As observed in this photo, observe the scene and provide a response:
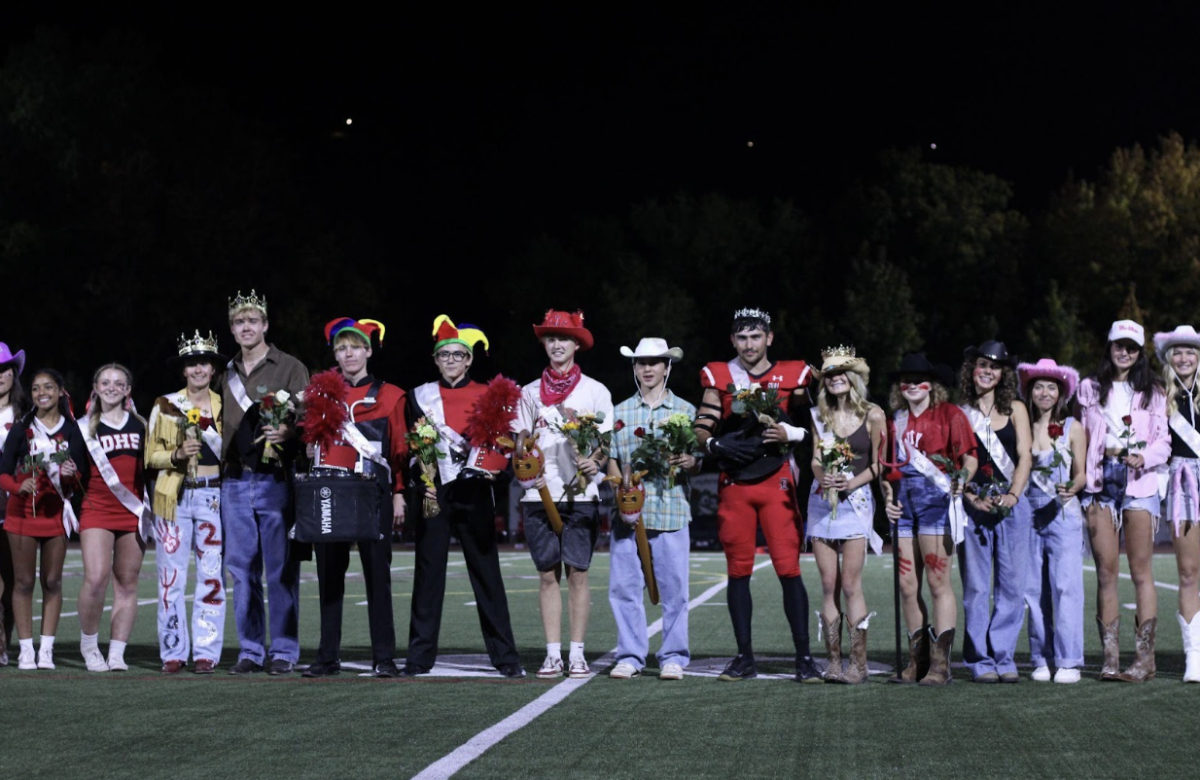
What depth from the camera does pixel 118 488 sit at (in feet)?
38.5

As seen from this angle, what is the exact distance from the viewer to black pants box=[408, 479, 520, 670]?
11195 mm

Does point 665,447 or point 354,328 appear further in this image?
point 354,328

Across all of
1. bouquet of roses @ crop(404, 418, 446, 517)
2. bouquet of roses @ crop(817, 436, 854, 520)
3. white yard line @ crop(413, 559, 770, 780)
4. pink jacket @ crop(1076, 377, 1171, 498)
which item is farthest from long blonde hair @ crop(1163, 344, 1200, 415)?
bouquet of roses @ crop(404, 418, 446, 517)

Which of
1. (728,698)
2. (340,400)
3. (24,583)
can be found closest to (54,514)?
(24,583)

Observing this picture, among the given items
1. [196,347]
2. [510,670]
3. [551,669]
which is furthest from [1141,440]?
[196,347]

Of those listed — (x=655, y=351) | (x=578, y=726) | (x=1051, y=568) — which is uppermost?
(x=655, y=351)

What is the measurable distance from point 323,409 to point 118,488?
1.71 m

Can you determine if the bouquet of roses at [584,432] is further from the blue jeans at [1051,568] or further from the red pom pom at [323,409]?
the blue jeans at [1051,568]

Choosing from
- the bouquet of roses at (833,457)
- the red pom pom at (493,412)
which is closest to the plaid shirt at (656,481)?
the red pom pom at (493,412)

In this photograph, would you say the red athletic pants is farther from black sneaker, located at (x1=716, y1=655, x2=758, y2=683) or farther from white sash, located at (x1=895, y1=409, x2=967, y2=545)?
white sash, located at (x1=895, y1=409, x2=967, y2=545)

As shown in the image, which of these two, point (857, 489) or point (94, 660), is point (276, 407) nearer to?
point (94, 660)

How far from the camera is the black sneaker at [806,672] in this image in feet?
35.1

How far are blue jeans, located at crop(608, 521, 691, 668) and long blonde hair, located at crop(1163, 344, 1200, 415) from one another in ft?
10.2

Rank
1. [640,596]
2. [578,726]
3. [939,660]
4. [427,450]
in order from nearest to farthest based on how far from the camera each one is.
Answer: [578,726], [939,660], [427,450], [640,596]
